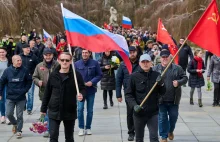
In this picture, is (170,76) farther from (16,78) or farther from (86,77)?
(16,78)

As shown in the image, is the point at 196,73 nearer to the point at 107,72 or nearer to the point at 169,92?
the point at 107,72

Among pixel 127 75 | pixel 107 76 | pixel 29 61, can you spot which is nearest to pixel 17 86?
pixel 29 61

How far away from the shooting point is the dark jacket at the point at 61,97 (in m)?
7.34

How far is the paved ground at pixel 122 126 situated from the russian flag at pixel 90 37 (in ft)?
5.59

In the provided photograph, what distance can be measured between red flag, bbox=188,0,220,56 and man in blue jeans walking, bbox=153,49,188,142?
27.4 inches

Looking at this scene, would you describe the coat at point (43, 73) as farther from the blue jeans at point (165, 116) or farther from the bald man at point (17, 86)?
the blue jeans at point (165, 116)

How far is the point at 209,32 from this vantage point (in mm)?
8320

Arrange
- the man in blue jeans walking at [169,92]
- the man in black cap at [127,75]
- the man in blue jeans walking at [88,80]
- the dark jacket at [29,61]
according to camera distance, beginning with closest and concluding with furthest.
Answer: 1. the man in blue jeans walking at [169,92]
2. the man in black cap at [127,75]
3. the man in blue jeans walking at [88,80]
4. the dark jacket at [29,61]

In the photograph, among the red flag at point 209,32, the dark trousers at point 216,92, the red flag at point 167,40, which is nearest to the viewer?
the red flag at point 209,32

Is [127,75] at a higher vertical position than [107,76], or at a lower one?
higher

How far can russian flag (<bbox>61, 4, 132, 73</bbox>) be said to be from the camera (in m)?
8.58

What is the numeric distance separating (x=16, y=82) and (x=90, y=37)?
6.16 feet

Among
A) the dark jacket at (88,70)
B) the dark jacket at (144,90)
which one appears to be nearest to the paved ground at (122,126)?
the dark jacket at (88,70)

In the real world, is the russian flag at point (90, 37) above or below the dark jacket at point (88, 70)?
above
